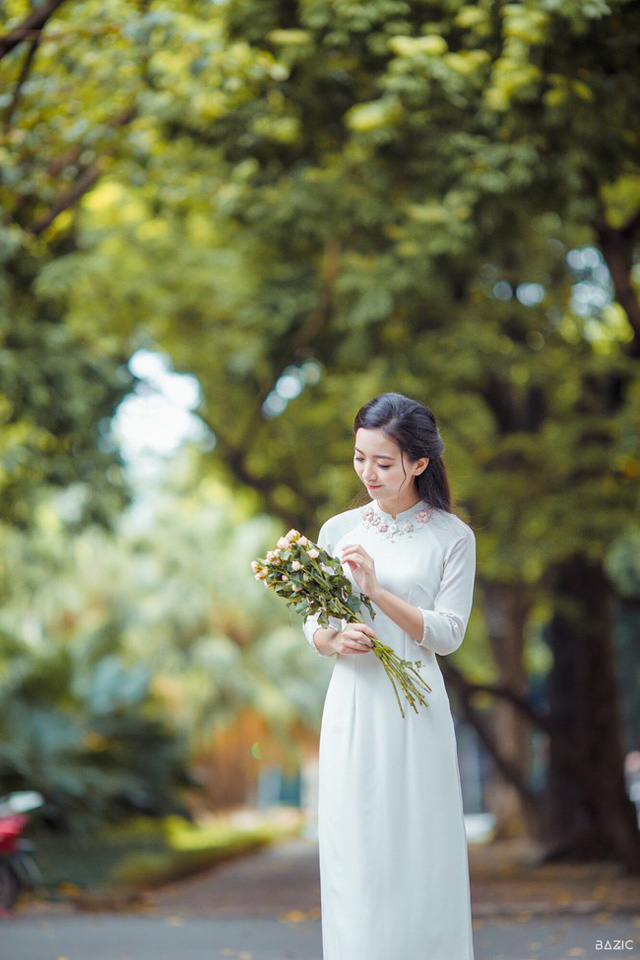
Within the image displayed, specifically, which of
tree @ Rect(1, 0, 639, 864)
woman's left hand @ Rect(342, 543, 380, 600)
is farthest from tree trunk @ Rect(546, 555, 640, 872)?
woman's left hand @ Rect(342, 543, 380, 600)

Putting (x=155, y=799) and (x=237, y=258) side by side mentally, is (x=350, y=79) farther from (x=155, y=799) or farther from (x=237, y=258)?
(x=155, y=799)

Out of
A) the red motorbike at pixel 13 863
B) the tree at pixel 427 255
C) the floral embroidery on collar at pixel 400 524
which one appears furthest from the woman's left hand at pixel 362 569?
the red motorbike at pixel 13 863

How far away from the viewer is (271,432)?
14.6m

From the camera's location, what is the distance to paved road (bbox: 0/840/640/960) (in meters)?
7.24

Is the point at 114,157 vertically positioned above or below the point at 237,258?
above

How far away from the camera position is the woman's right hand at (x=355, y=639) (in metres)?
4.18

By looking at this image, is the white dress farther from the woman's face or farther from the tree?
the tree

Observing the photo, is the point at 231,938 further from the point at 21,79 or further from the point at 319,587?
the point at 21,79

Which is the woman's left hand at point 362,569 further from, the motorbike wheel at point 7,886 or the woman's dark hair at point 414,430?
the motorbike wheel at point 7,886

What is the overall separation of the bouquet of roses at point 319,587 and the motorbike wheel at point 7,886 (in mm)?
7093

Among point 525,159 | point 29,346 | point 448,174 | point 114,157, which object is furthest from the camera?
point 114,157

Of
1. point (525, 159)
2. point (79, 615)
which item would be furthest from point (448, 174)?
point (79, 615)

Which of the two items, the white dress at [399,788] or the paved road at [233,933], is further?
the paved road at [233,933]

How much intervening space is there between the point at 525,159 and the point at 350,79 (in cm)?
176
